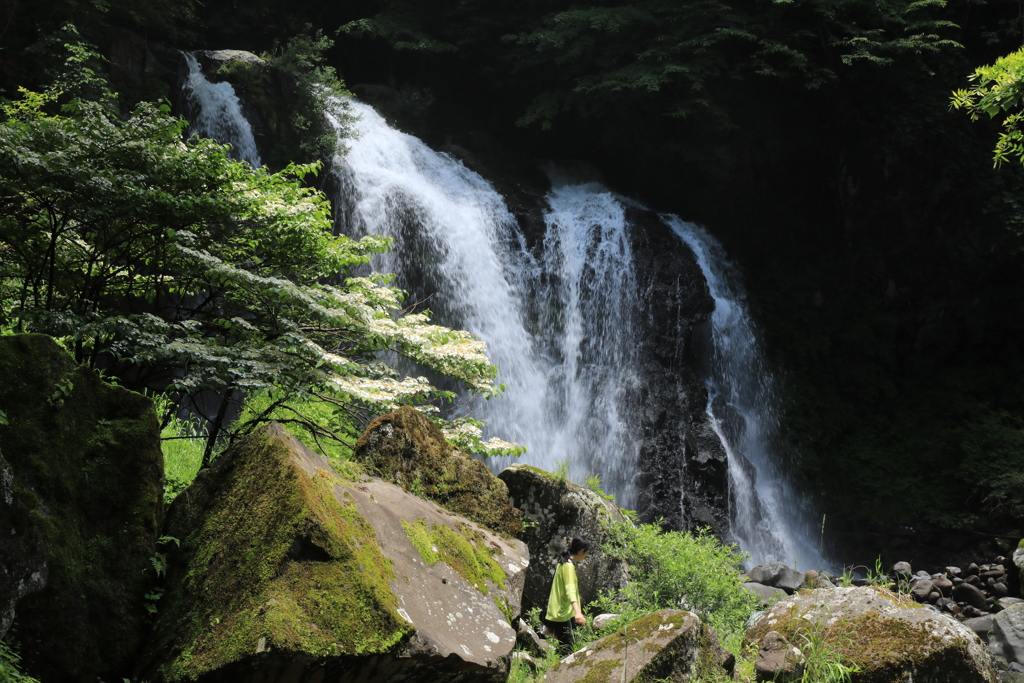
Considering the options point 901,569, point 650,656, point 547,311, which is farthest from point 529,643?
point 901,569

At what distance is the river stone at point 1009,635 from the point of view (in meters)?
7.38

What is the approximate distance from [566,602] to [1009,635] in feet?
18.4

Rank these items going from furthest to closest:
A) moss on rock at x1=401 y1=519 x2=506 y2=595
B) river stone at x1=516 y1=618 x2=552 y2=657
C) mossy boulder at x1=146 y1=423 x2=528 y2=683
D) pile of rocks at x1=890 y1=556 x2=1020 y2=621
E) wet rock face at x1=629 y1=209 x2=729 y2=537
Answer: wet rock face at x1=629 y1=209 x2=729 y2=537, pile of rocks at x1=890 y1=556 x2=1020 y2=621, river stone at x1=516 y1=618 x2=552 y2=657, moss on rock at x1=401 y1=519 x2=506 y2=595, mossy boulder at x1=146 y1=423 x2=528 y2=683

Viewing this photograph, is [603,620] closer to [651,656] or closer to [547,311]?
[651,656]

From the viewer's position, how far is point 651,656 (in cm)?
392

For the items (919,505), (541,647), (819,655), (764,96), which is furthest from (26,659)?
(764,96)

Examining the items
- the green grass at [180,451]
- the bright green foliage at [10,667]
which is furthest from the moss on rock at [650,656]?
the green grass at [180,451]

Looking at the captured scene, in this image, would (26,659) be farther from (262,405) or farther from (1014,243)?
(1014,243)

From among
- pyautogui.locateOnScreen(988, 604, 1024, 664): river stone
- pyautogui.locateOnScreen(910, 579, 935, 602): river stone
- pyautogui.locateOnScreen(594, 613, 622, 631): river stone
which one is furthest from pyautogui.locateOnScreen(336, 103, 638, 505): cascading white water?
pyautogui.locateOnScreen(594, 613, 622, 631): river stone

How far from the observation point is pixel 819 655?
12.9 feet

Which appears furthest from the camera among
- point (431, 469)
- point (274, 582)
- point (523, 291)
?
point (523, 291)

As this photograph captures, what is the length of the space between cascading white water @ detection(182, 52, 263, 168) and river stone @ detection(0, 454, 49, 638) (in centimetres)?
1105

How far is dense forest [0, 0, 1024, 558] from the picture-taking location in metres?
14.2

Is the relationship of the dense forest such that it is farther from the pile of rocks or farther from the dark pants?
the dark pants
